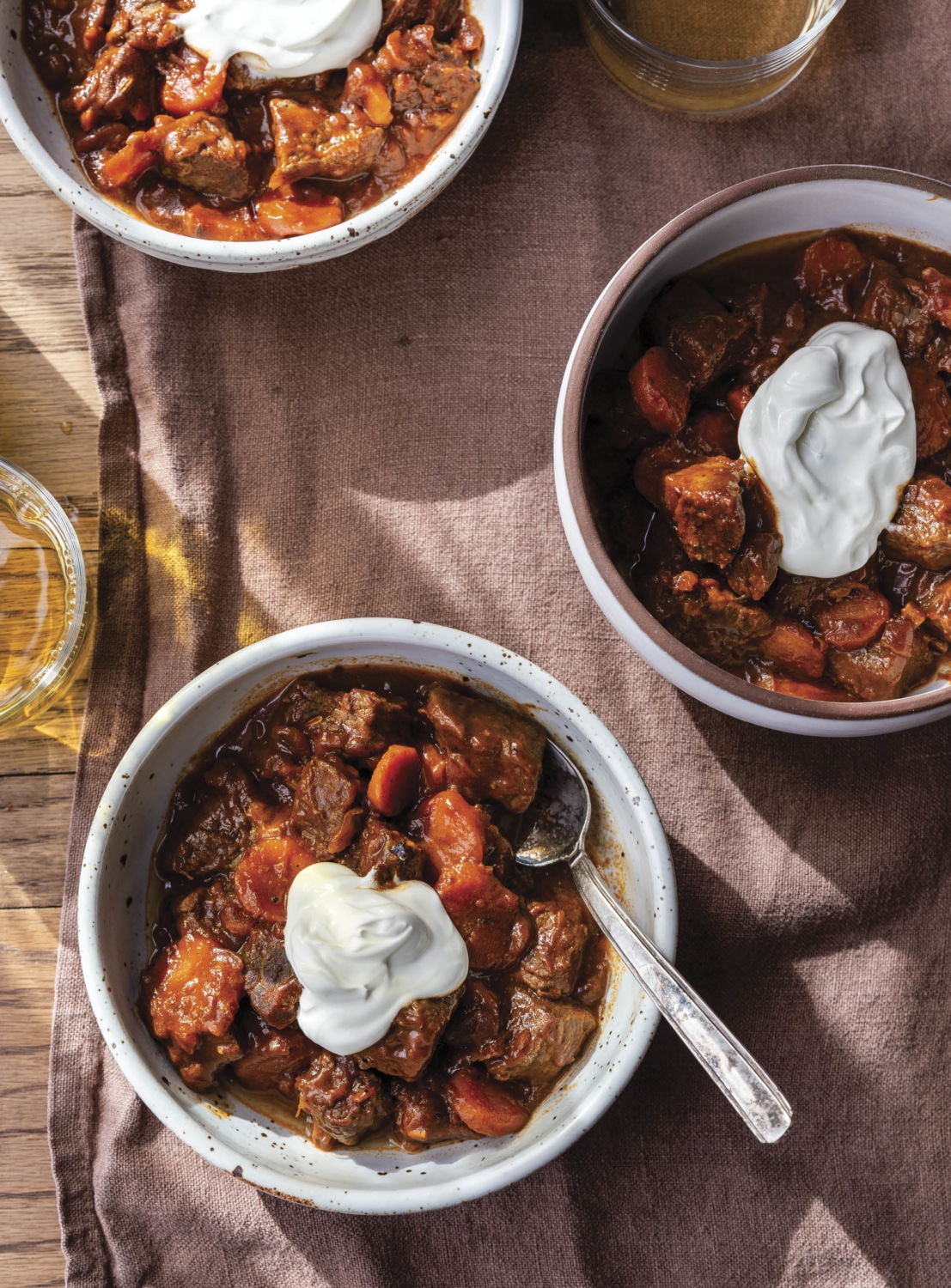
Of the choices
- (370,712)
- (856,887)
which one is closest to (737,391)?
(370,712)

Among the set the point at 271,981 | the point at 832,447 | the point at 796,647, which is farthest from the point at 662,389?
the point at 271,981

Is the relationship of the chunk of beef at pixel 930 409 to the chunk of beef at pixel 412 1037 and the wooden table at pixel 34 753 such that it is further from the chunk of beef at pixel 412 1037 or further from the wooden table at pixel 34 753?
the wooden table at pixel 34 753

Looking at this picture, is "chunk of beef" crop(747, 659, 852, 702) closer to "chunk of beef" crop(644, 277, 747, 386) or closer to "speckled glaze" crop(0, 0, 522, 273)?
"chunk of beef" crop(644, 277, 747, 386)

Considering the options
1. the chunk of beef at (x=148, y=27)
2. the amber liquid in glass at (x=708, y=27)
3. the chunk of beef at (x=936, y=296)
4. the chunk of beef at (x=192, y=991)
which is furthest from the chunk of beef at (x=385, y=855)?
the amber liquid in glass at (x=708, y=27)

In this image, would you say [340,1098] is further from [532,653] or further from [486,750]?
[532,653]

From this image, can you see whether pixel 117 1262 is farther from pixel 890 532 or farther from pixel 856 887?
pixel 890 532
